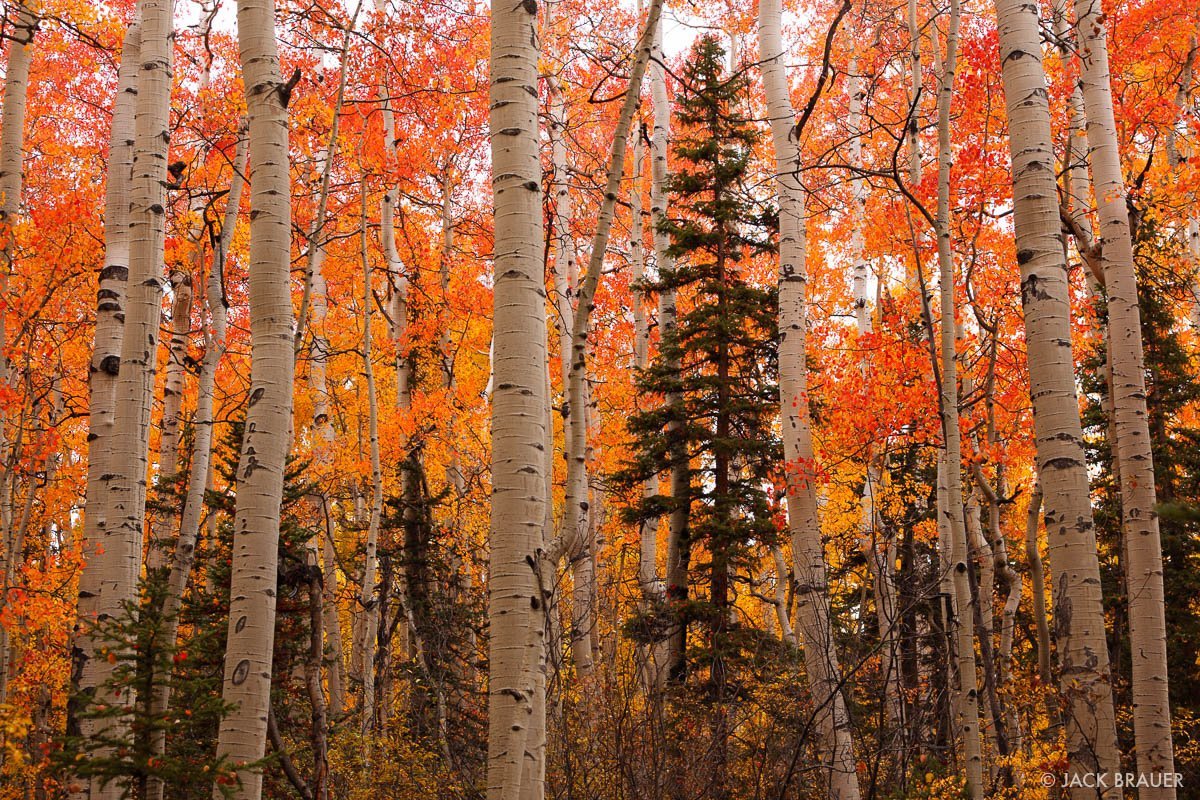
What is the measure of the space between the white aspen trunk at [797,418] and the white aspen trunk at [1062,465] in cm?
190

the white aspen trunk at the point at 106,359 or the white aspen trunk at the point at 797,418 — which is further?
the white aspen trunk at the point at 797,418

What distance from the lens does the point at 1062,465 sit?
3.80 m

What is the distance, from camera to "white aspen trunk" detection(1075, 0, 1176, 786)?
4.12 metres

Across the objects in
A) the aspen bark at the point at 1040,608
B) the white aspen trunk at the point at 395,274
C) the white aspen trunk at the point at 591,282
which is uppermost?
the white aspen trunk at the point at 395,274

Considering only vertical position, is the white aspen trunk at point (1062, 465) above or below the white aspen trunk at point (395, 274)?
below

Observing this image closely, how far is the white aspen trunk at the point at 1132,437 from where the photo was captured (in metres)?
4.12

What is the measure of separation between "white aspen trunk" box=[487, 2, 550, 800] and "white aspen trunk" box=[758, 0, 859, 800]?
3.04 m

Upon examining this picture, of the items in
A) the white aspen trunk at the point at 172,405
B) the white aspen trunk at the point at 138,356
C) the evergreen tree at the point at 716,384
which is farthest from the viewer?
the evergreen tree at the point at 716,384

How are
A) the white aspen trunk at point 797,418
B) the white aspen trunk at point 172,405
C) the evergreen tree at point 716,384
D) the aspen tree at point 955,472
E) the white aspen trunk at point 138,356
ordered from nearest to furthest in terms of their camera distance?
1. the white aspen trunk at point 138,356
2. the aspen tree at point 955,472
3. the white aspen trunk at point 797,418
4. the white aspen trunk at point 172,405
5. the evergreen tree at point 716,384

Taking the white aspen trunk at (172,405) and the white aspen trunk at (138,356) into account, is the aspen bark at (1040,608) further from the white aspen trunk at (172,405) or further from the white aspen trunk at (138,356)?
the white aspen trunk at (172,405)

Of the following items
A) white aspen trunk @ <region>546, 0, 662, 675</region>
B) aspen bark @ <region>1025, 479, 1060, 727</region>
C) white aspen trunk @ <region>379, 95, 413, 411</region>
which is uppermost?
white aspen trunk @ <region>379, 95, 413, 411</region>

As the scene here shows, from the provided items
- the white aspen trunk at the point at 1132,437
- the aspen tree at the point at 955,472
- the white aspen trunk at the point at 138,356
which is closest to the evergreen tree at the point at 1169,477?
the white aspen trunk at the point at 1132,437

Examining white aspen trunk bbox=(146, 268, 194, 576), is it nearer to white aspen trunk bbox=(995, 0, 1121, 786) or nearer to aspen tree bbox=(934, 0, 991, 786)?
aspen tree bbox=(934, 0, 991, 786)

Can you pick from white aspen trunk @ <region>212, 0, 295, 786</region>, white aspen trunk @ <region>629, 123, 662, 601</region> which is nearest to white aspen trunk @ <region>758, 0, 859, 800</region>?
white aspen trunk @ <region>212, 0, 295, 786</region>
